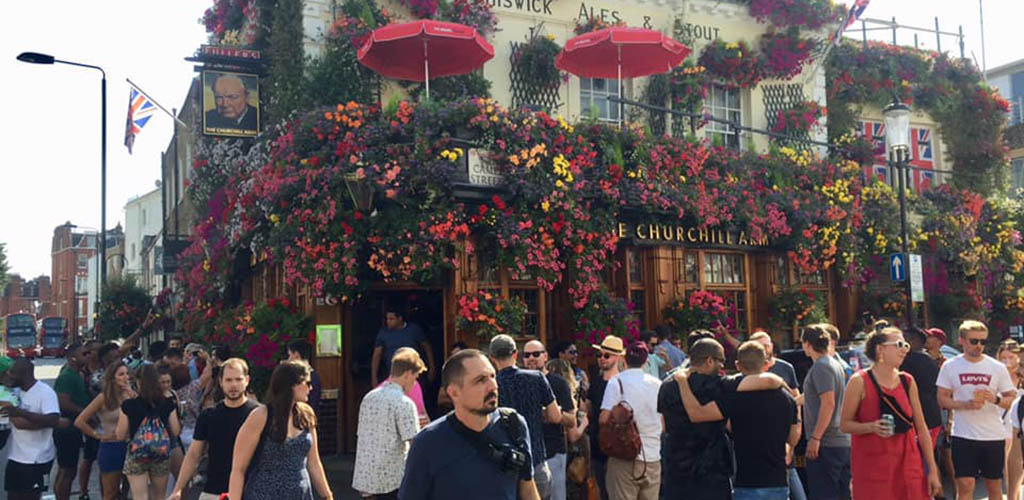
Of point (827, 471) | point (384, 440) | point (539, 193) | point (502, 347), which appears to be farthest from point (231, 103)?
point (827, 471)

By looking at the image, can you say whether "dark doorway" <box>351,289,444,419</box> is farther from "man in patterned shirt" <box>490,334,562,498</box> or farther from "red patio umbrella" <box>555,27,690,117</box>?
"man in patterned shirt" <box>490,334,562,498</box>

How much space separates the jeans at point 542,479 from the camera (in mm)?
6367

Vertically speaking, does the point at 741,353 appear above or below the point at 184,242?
below

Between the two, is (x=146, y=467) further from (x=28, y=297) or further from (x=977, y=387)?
(x=28, y=297)

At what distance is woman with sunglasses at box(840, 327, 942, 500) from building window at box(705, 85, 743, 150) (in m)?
11.5

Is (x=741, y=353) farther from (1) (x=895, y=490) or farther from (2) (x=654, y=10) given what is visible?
(2) (x=654, y=10)

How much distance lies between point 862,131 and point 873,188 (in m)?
2.71

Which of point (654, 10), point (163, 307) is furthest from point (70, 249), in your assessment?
point (654, 10)

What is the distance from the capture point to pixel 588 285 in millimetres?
13102

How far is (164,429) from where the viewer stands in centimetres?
737

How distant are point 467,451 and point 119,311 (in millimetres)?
23108

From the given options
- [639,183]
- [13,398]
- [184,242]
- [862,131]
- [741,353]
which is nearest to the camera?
[741,353]

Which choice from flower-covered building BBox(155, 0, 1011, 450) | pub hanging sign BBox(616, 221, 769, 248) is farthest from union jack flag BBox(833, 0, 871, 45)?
pub hanging sign BBox(616, 221, 769, 248)

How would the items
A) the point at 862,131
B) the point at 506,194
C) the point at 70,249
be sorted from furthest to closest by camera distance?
the point at 70,249, the point at 862,131, the point at 506,194
